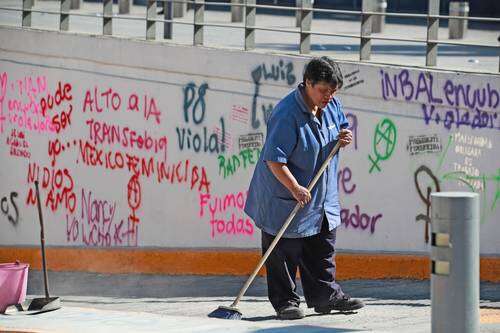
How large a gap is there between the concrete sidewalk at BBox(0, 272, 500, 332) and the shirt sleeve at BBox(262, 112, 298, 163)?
1.04 meters

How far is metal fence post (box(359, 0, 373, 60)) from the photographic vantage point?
12.5 m

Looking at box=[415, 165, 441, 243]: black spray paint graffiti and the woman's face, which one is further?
box=[415, 165, 441, 243]: black spray paint graffiti

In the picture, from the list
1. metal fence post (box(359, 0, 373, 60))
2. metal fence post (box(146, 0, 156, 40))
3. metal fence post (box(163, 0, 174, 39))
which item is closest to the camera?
metal fence post (box(359, 0, 373, 60))

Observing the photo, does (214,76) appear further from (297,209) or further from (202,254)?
(297,209)

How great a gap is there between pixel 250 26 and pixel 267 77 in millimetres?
1054

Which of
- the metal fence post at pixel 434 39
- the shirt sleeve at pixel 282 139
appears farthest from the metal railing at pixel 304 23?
the shirt sleeve at pixel 282 139

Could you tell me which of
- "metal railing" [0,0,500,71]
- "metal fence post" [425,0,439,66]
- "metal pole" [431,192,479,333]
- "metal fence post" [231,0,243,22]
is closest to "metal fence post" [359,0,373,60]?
"metal railing" [0,0,500,71]

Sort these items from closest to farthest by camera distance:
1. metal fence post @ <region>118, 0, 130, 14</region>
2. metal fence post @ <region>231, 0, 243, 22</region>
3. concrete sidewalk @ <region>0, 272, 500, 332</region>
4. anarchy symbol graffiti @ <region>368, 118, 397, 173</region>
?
concrete sidewalk @ <region>0, 272, 500, 332</region> → anarchy symbol graffiti @ <region>368, 118, 397, 173</region> → metal fence post @ <region>231, 0, 243, 22</region> → metal fence post @ <region>118, 0, 130, 14</region>

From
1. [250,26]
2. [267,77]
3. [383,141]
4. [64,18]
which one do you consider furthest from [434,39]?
[64,18]

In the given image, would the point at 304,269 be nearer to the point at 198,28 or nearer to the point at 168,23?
the point at 198,28

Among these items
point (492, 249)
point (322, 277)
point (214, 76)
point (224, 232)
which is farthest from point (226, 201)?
point (322, 277)

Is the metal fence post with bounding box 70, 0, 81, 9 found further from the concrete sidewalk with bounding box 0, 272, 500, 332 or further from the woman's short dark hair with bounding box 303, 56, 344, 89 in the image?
the woman's short dark hair with bounding box 303, 56, 344, 89

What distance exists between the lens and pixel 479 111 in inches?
440

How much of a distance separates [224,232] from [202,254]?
313mm
